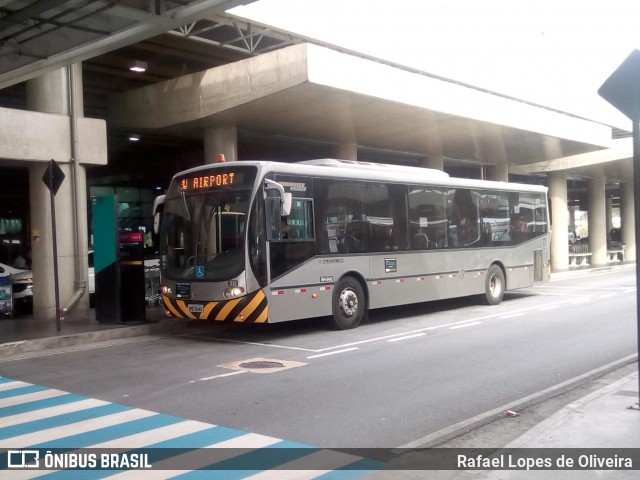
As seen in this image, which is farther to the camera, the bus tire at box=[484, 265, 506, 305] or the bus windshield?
the bus tire at box=[484, 265, 506, 305]

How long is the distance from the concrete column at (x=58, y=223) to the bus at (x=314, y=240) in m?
3.57

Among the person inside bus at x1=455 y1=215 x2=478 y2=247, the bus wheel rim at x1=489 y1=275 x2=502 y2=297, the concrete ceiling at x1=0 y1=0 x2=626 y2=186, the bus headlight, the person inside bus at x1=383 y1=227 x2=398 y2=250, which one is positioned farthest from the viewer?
the bus wheel rim at x1=489 y1=275 x2=502 y2=297

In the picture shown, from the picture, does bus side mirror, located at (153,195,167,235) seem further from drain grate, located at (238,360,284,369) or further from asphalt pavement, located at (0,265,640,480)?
asphalt pavement, located at (0,265,640,480)

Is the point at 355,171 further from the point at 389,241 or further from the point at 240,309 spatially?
the point at 240,309

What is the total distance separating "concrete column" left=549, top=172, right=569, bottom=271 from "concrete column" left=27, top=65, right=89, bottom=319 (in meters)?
25.8

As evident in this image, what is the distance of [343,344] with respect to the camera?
472 inches

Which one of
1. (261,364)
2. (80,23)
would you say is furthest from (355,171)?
(80,23)

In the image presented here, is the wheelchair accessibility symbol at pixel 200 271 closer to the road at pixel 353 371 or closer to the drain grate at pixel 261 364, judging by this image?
the road at pixel 353 371

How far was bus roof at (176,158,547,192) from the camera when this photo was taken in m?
12.6

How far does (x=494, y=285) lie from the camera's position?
18359 millimetres

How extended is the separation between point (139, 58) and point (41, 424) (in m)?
15.2

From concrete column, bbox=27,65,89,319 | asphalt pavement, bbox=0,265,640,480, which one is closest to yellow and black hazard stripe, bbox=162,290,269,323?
concrete column, bbox=27,65,89,319

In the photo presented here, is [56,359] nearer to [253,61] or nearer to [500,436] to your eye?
[500,436]

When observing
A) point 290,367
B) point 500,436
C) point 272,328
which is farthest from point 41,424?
point 272,328
